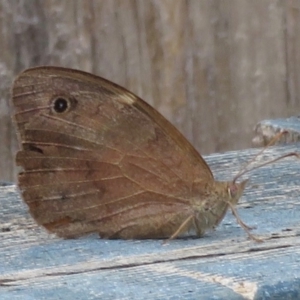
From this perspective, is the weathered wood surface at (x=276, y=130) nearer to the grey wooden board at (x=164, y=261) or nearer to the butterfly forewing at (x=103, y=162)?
the grey wooden board at (x=164, y=261)

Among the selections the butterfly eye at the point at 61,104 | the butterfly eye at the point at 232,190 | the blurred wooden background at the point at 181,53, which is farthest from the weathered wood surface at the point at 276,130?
the butterfly eye at the point at 61,104

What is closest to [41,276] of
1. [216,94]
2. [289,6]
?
[216,94]

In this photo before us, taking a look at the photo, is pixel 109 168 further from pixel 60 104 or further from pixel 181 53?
pixel 181 53

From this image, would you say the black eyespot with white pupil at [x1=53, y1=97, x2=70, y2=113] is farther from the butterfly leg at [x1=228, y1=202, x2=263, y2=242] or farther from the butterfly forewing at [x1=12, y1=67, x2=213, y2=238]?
the butterfly leg at [x1=228, y1=202, x2=263, y2=242]

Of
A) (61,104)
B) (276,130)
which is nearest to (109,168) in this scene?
(61,104)

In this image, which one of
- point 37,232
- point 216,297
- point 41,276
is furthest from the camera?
point 37,232

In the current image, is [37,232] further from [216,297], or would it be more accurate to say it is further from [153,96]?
[153,96]

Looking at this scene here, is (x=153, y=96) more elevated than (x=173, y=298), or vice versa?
(x=153, y=96)
